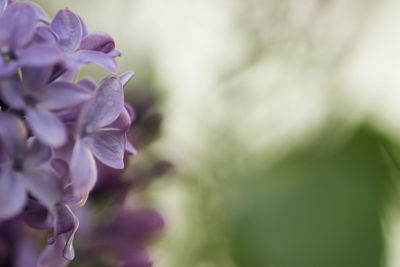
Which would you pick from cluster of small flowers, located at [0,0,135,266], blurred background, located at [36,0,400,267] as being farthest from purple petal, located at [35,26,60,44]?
blurred background, located at [36,0,400,267]

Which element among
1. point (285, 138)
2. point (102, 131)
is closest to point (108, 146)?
point (102, 131)

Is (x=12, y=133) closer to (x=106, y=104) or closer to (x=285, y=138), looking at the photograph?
(x=106, y=104)

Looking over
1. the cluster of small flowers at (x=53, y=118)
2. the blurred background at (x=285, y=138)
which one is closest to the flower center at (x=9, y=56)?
the cluster of small flowers at (x=53, y=118)

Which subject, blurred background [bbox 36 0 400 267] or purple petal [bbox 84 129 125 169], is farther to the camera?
blurred background [bbox 36 0 400 267]

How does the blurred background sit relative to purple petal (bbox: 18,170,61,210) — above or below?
below

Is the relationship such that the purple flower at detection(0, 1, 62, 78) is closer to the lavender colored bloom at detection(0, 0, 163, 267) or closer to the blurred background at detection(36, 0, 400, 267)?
the lavender colored bloom at detection(0, 0, 163, 267)

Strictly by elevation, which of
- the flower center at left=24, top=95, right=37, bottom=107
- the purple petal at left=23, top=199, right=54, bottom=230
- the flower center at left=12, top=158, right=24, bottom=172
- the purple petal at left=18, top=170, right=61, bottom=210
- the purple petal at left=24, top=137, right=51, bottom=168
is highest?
the flower center at left=24, top=95, right=37, bottom=107

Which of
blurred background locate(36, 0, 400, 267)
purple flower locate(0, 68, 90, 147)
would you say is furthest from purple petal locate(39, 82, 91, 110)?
blurred background locate(36, 0, 400, 267)
